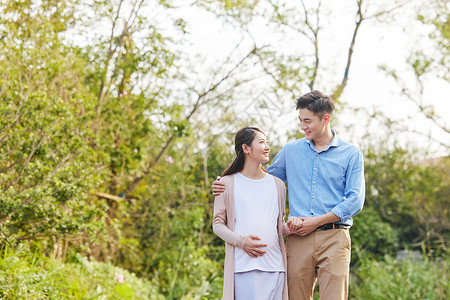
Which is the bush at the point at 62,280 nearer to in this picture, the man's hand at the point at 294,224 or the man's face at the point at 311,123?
the man's hand at the point at 294,224

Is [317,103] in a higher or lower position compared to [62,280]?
higher

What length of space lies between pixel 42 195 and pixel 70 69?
6.44ft

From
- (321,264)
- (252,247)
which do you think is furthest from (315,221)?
(252,247)

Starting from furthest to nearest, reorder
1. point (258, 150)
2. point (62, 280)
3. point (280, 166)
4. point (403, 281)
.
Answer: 1. point (403, 281)
2. point (62, 280)
3. point (280, 166)
4. point (258, 150)

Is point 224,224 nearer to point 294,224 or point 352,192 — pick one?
point 294,224

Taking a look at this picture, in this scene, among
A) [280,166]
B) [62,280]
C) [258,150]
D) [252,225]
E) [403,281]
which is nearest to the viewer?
[252,225]

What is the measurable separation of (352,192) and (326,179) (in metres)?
0.17

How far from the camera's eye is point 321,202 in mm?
3246

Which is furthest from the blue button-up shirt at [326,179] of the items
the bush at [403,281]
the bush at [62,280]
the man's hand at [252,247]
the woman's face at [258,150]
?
the bush at [403,281]

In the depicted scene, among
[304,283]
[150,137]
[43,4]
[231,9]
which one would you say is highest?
[231,9]

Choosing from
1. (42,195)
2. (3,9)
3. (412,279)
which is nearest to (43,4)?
(3,9)

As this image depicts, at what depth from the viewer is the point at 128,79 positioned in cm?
757

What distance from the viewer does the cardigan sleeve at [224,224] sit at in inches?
119

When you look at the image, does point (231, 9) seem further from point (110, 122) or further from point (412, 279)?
point (412, 279)
